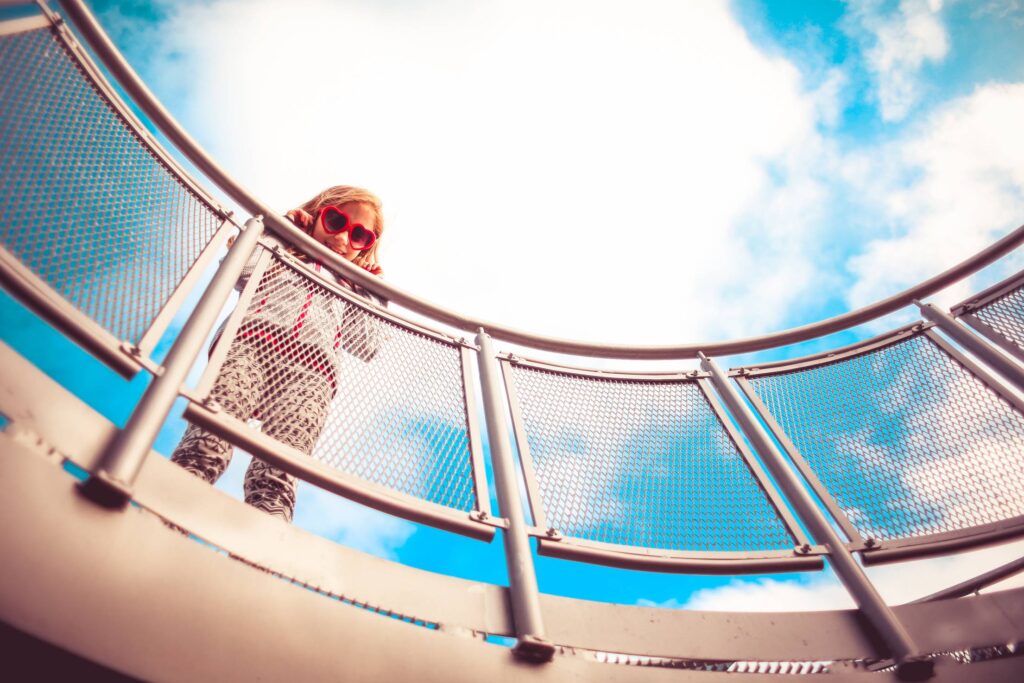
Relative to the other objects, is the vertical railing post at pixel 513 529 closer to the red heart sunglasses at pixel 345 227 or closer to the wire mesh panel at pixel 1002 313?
the red heart sunglasses at pixel 345 227

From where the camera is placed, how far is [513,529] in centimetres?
216

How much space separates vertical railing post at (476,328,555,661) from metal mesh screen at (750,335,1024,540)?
4.89 feet

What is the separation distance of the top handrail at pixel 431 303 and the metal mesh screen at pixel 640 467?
12.3 inches

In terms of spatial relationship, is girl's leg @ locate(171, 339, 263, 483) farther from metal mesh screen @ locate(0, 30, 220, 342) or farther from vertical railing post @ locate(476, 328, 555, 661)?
vertical railing post @ locate(476, 328, 555, 661)

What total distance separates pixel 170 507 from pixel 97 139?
146 cm

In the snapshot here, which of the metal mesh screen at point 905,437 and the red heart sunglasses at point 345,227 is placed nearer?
the metal mesh screen at point 905,437

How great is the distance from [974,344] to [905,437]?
58 cm

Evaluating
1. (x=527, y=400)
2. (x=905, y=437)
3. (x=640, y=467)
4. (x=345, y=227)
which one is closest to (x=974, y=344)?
(x=905, y=437)

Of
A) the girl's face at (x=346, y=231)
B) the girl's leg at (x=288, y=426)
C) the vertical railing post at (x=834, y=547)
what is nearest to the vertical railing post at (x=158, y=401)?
the girl's leg at (x=288, y=426)

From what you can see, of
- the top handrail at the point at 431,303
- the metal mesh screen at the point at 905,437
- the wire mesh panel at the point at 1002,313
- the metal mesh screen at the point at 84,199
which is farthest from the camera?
the wire mesh panel at the point at 1002,313

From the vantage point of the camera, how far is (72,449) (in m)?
1.41

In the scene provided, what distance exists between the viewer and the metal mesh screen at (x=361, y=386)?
2.21m

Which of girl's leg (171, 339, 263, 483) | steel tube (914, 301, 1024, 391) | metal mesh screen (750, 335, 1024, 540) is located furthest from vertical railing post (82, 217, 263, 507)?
steel tube (914, 301, 1024, 391)

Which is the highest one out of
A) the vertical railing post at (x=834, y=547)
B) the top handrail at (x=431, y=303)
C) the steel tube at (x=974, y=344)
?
the top handrail at (x=431, y=303)
